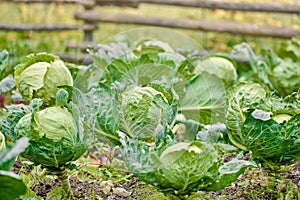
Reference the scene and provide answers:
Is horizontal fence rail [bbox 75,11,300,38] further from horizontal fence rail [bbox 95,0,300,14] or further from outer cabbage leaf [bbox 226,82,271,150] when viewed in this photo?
outer cabbage leaf [bbox 226,82,271,150]

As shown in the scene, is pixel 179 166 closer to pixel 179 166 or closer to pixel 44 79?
pixel 179 166

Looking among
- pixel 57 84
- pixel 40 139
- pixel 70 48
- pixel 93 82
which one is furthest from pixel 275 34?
pixel 40 139

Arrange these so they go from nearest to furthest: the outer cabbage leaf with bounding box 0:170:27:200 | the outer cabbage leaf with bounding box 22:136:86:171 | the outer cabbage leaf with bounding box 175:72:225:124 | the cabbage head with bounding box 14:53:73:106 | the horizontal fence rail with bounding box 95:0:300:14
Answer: the outer cabbage leaf with bounding box 0:170:27:200 < the outer cabbage leaf with bounding box 22:136:86:171 < the cabbage head with bounding box 14:53:73:106 < the outer cabbage leaf with bounding box 175:72:225:124 < the horizontal fence rail with bounding box 95:0:300:14

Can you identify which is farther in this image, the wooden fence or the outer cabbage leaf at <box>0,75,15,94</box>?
the wooden fence

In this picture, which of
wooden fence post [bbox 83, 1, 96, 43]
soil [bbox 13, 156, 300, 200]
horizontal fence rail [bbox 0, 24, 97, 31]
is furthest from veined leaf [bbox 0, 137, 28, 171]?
wooden fence post [bbox 83, 1, 96, 43]

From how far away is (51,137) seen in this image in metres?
1.90

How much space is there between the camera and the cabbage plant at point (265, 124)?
1.98 m

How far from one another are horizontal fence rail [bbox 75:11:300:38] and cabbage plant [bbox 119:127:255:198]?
3.83 meters

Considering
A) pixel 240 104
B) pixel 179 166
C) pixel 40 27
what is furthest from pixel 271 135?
pixel 40 27

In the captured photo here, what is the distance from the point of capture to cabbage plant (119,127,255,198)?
1693 mm

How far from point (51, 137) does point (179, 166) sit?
504mm

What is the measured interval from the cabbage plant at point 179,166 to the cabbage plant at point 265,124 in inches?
9.5

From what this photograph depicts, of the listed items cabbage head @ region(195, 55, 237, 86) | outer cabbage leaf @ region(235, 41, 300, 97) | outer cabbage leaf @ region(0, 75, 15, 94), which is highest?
cabbage head @ region(195, 55, 237, 86)

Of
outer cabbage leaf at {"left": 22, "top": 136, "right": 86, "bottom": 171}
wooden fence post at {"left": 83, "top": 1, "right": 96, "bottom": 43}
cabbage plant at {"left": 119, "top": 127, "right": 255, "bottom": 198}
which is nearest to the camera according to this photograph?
cabbage plant at {"left": 119, "top": 127, "right": 255, "bottom": 198}
